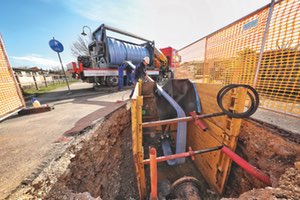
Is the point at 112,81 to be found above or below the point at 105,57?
below

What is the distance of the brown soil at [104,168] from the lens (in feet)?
4.78

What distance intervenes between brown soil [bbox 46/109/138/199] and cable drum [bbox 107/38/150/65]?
14.8 feet

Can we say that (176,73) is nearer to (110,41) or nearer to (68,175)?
(110,41)

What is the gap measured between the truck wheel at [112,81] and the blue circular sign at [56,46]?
242 centimetres

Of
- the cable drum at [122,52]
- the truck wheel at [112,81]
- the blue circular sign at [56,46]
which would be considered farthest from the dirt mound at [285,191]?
the blue circular sign at [56,46]

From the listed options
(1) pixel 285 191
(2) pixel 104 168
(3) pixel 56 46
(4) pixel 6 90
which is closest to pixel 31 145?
(2) pixel 104 168

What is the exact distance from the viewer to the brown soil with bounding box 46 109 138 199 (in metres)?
1.46

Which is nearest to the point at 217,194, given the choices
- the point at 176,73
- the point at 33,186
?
the point at 33,186

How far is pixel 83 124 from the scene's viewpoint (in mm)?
2293

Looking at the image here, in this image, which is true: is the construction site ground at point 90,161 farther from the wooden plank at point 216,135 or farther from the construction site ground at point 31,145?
the wooden plank at point 216,135

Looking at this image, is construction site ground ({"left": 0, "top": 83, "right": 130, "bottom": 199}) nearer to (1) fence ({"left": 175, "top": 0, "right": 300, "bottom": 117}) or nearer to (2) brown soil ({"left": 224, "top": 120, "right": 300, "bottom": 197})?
(2) brown soil ({"left": 224, "top": 120, "right": 300, "bottom": 197})

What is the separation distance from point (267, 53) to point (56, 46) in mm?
7555

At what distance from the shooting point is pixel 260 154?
174 centimetres

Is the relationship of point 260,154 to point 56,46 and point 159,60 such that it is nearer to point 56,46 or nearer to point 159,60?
point 56,46
